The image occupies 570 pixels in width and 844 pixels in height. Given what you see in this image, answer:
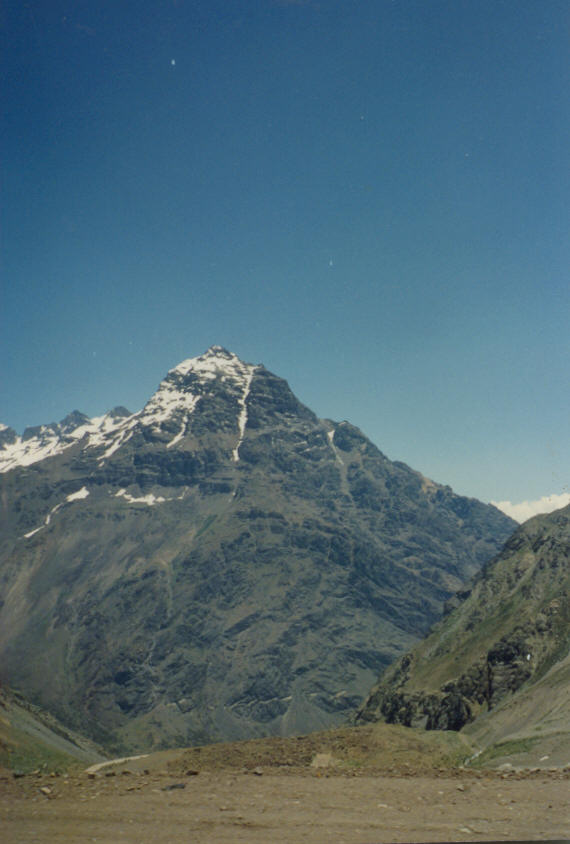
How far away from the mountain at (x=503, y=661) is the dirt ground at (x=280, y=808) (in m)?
15.3

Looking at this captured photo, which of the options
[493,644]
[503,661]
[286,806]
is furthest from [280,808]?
[493,644]

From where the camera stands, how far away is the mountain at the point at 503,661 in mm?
48719

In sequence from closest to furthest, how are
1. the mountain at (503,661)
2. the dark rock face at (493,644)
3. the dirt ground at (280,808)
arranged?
the dirt ground at (280,808) → the mountain at (503,661) → the dark rock face at (493,644)

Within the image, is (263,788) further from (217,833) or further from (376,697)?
(376,697)

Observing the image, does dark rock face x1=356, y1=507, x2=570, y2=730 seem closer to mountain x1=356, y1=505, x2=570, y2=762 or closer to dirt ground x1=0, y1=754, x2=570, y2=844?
mountain x1=356, y1=505, x2=570, y2=762

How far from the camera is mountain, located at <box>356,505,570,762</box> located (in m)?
48.7

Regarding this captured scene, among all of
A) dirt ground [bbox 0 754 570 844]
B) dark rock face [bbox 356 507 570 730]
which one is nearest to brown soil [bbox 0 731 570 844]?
A: dirt ground [bbox 0 754 570 844]

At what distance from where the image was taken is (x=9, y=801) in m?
13.8

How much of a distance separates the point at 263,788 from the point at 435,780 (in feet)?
17.0

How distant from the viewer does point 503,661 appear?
82750 millimetres

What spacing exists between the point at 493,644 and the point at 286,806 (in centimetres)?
8882

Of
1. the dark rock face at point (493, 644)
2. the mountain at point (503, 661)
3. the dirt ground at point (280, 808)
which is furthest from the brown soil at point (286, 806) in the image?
the dark rock face at point (493, 644)

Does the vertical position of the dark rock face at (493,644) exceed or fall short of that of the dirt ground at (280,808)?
it falls short

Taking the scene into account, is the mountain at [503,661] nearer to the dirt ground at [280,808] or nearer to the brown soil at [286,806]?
the brown soil at [286,806]
